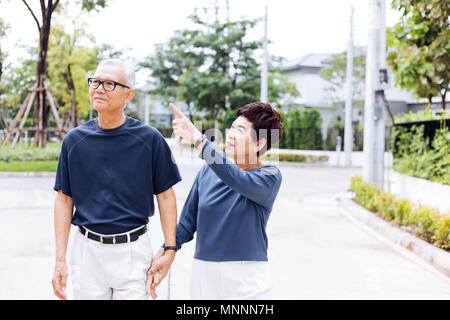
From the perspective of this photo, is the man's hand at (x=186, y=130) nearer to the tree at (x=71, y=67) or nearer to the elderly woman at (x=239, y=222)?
the elderly woman at (x=239, y=222)

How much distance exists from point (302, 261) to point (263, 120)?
411 cm

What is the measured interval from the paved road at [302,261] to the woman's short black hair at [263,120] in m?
2.60

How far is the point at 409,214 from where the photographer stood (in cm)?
786

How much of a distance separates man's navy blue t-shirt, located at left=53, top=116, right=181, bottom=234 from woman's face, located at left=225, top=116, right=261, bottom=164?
33 centimetres

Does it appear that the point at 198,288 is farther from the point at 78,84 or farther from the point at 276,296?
the point at 78,84

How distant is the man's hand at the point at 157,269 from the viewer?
2422mm

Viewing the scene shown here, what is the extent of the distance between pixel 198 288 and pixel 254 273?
0.26 meters

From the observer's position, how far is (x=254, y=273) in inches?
92.0

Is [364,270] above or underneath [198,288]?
underneath

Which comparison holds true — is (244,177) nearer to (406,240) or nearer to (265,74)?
(406,240)

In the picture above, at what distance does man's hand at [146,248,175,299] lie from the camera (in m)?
A: 2.42

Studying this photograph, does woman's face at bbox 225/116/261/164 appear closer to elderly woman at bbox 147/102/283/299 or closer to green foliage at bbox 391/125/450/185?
elderly woman at bbox 147/102/283/299

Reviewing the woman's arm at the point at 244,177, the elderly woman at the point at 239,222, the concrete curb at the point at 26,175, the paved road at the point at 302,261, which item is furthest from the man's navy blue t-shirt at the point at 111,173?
the concrete curb at the point at 26,175
